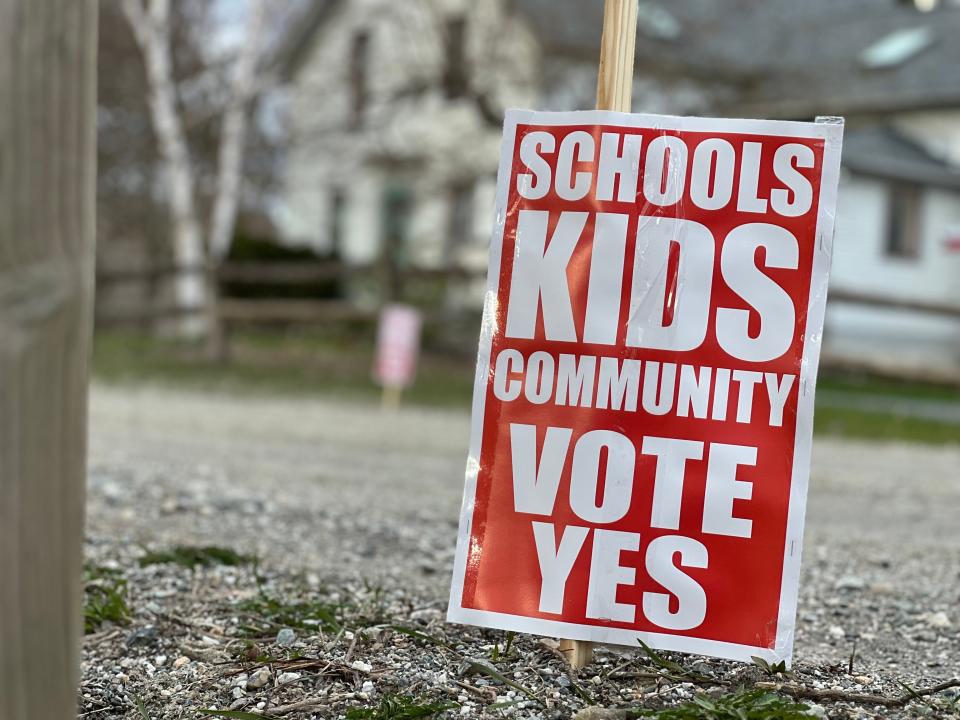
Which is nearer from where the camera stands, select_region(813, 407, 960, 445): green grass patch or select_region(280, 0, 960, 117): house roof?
select_region(813, 407, 960, 445): green grass patch

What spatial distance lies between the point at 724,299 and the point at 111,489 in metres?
3.19

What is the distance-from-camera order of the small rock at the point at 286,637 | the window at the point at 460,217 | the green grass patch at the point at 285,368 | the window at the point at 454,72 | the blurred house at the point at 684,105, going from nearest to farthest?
the small rock at the point at 286,637
the green grass patch at the point at 285,368
the window at the point at 454,72
the blurred house at the point at 684,105
the window at the point at 460,217

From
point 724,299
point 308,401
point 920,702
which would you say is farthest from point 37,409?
point 308,401

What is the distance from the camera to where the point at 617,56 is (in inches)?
83.9

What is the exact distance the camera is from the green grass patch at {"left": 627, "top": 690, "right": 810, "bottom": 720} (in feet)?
6.17

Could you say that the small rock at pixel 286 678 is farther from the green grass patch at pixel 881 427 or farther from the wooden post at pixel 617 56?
the green grass patch at pixel 881 427

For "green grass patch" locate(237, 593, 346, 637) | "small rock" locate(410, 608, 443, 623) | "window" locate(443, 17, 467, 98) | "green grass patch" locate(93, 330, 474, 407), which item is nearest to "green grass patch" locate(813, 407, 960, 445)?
"green grass patch" locate(93, 330, 474, 407)

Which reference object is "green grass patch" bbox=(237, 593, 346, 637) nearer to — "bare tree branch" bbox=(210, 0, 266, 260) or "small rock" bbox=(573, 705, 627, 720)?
"small rock" bbox=(573, 705, 627, 720)

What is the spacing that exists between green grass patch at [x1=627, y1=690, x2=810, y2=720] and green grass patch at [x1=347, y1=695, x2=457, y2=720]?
1.15 feet

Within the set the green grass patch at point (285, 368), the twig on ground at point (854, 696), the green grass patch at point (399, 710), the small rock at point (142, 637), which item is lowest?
the green grass patch at point (285, 368)

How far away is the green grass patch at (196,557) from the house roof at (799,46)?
49.2 ft

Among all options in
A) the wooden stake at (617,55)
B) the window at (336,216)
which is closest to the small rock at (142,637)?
the wooden stake at (617,55)

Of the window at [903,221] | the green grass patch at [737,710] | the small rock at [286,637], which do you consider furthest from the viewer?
the window at [903,221]

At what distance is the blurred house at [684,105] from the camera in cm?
1634
